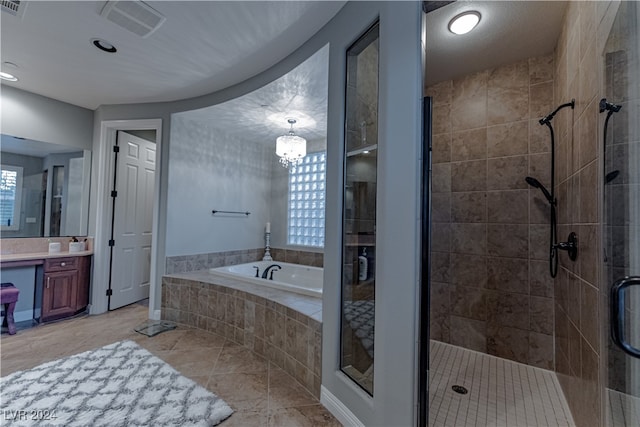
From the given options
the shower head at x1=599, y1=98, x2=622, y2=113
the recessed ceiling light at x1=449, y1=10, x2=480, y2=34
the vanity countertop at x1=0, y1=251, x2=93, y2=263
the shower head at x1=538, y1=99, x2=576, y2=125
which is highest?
the recessed ceiling light at x1=449, y1=10, x2=480, y2=34

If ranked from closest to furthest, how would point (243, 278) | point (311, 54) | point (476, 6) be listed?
point (476, 6), point (311, 54), point (243, 278)

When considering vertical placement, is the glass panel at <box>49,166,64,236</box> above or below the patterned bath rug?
above

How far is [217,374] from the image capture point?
2076 millimetres

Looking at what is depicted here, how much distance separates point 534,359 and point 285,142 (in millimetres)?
→ 2970

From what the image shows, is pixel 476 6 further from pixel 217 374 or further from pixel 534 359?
pixel 217 374

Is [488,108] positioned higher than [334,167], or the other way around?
[488,108]

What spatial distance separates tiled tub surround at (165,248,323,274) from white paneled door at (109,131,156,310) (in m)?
0.92

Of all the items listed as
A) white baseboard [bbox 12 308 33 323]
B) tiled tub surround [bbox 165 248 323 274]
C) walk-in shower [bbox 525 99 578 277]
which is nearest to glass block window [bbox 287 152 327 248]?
tiled tub surround [bbox 165 248 323 274]

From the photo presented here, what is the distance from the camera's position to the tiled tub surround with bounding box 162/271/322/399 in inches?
74.7

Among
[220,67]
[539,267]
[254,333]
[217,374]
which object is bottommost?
[217,374]

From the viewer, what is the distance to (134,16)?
6.09 ft

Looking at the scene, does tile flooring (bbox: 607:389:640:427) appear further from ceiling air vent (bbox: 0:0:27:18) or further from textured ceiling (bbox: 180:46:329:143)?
ceiling air vent (bbox: 0:0:27:18)

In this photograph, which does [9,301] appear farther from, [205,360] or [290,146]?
[290,146]

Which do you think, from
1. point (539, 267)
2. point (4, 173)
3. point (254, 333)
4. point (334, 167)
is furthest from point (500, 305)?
point (4, 173)
